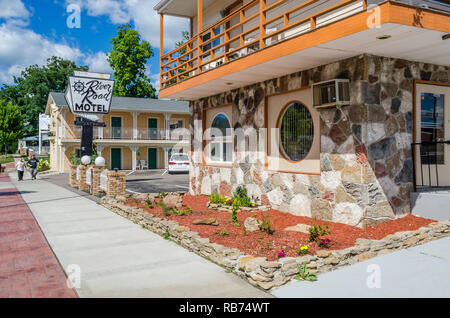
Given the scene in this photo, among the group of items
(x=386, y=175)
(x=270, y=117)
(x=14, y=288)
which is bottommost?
(x=14, y=288)

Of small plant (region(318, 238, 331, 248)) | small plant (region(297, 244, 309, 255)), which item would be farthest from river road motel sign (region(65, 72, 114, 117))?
small plant (region(297, 244, 309, 255))

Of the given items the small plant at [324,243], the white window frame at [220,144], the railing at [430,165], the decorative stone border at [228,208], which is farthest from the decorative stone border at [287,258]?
the white window frame at [220,144]

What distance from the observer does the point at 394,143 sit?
7816 millimetres

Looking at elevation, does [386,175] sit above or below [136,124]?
below

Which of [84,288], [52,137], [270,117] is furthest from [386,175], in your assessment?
[52,137]

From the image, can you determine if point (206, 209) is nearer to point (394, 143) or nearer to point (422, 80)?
point (394, 143)

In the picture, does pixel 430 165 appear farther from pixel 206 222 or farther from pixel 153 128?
pixel 153 128

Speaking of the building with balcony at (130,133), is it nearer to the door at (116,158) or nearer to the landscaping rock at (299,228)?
→ the door at (116,158)

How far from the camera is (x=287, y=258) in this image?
543 centimetres

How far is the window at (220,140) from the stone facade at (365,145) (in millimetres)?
3593

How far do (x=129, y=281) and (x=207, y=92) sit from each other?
8.20 metres

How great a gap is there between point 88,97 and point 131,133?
17.6 m

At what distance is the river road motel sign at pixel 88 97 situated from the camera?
18.3m

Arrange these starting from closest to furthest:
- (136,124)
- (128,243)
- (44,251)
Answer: (44,251), (128,243), (136,124)
